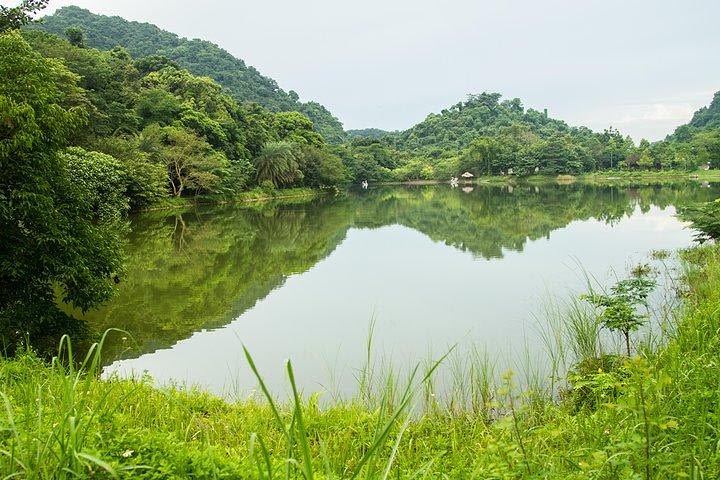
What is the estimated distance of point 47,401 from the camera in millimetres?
2486

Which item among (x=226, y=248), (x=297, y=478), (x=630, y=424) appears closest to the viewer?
(x=297, y=478)

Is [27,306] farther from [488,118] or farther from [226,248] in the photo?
[488,118]

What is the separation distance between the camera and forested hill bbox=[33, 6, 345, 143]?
74438mm

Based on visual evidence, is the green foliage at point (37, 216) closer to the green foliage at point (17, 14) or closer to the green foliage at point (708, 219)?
the green foliage at point (17, 14)

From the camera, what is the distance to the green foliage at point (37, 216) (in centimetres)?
475

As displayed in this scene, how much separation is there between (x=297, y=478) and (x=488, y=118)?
103m

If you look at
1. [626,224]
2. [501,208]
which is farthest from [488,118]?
[626,224]

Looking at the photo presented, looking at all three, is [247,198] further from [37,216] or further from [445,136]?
[445,136]

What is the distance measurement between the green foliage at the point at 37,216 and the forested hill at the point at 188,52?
236 feet

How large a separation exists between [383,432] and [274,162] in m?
35.2

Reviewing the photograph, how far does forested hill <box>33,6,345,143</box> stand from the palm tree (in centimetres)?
4113

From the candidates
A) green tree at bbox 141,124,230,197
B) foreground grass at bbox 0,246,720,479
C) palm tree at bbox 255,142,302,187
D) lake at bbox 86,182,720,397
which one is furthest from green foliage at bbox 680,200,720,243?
palm tree at bbox 255,142,302,187

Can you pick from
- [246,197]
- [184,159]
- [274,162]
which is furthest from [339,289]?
[274,162]

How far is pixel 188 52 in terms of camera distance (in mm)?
81562
